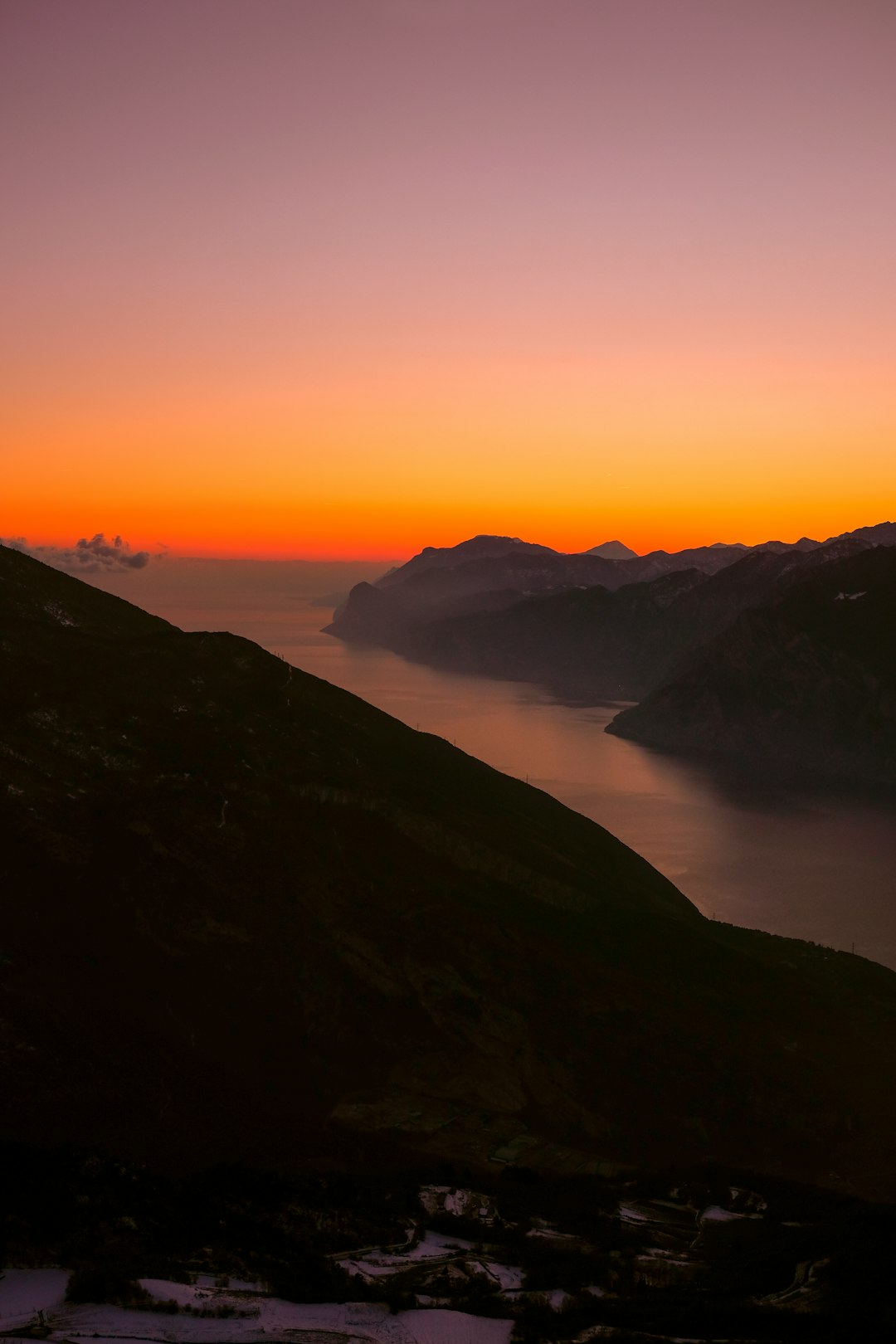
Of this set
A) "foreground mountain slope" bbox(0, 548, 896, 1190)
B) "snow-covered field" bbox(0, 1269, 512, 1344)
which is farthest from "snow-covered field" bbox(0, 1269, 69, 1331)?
"foreground mountain slope" bbox(0, 548, 896, 1190)

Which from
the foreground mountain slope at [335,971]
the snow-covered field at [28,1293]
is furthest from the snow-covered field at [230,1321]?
the foreground mountain slope at [335,971]

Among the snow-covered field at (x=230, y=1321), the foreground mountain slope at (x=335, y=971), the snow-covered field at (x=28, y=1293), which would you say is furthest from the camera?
the foreground mountain slope at (x=335, y=971)

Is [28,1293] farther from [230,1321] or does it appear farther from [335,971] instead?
[335,971]

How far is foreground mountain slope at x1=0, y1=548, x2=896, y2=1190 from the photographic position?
188 ft

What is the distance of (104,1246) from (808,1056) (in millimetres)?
50123

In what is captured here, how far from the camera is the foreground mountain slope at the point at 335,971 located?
188ft

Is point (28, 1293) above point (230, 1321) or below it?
above

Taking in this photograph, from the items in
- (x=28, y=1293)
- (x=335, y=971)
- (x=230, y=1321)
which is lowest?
(x=230, y=1321)

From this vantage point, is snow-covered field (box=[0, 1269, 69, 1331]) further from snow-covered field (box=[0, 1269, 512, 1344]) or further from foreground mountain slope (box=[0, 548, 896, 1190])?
foreground mountain slope (box=[0, 548, 896, 1190])

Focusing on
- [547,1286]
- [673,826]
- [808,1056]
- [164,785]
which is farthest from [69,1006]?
[673,826]

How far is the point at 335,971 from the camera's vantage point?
69.6 m

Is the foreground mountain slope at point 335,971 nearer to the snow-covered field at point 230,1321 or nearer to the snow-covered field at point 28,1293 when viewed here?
the snow-covered field at point 28,1293

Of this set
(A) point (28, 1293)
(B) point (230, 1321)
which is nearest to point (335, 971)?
(B) point (230, 1321)

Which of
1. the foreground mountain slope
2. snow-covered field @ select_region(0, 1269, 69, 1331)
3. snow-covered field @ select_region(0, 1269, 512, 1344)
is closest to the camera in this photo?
snow-covered field @ select_region(0, 1269, 512, 1344)
